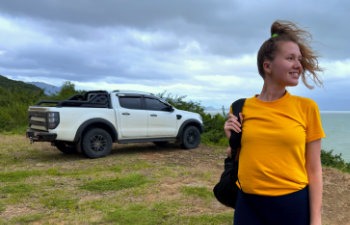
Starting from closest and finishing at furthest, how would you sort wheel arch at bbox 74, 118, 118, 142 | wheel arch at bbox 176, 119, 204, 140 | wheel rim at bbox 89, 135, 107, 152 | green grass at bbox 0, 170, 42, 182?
green grass at bbox 0, 170, 42, 182 → wheel arch at bbox 74, 118, 118, 142 → wheel rim at bbox 89, 135, 107, 152 → wheel arch at bbox 176, 119, 204, 140

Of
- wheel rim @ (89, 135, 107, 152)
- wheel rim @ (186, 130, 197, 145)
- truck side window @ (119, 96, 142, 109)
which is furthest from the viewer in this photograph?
wheel rim @ (186, 130, 197, 145)

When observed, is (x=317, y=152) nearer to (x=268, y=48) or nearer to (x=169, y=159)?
(x=268, y=48)

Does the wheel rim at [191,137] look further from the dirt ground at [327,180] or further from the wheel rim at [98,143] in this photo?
the wheel rim at [98,143]

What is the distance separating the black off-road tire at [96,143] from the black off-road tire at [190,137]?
264cm

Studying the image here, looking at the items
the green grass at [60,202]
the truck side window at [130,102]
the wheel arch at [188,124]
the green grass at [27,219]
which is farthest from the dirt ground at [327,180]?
the green grass at [27,219]

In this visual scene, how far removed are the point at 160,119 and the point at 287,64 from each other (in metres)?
7.90

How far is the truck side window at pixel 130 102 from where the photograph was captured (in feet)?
29.2

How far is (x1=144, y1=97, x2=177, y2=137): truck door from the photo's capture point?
934cm

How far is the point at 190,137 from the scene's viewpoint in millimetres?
10250

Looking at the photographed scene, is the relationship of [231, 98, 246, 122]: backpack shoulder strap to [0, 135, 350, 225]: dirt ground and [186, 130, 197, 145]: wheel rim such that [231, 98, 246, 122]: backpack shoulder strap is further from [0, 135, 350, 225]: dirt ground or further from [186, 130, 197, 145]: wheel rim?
[186, 130, 197, 145]: wheel rim

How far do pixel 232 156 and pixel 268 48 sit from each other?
0.65 meters

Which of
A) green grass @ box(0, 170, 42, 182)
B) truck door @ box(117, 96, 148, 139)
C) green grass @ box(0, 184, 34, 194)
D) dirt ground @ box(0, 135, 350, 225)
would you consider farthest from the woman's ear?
truck door @ box(117, 96, 148, 139)

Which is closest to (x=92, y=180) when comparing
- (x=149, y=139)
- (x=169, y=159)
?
(x=169, y=159)

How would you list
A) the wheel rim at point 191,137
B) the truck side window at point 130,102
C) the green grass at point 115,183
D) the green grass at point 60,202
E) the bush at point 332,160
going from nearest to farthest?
the green grass at point 60,202 → the green grass at point 115,183 → the truck side window at point 130,102 → the wheel rim at point 191,137 → the bush at point 332,160
